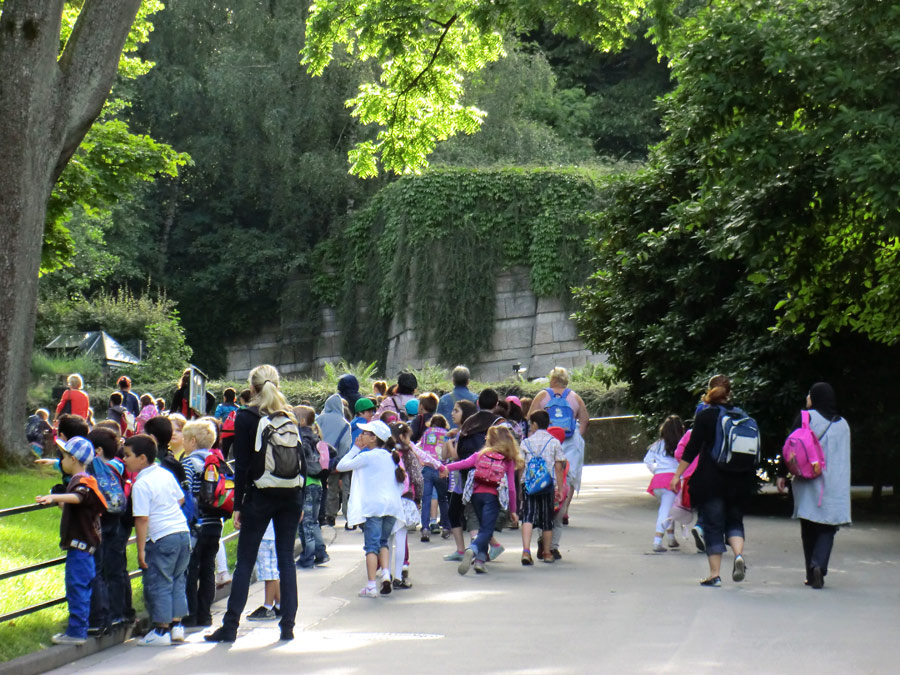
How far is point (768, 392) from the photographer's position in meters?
16.1

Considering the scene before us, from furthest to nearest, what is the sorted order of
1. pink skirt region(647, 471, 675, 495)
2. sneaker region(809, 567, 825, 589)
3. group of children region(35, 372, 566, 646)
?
pink skirt region(647, 471, 675, 495), sneaker region(809, 567, 825, 589), group of children region(35, 372, 566, 646)

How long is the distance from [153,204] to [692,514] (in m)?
37.1

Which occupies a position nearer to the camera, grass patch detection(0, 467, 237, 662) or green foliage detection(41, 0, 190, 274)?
grass patch detection(0, 467, 237, 662)

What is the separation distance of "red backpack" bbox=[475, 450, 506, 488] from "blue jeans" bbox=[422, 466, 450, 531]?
274 centimetres

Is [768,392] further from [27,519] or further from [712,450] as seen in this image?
[27,519]

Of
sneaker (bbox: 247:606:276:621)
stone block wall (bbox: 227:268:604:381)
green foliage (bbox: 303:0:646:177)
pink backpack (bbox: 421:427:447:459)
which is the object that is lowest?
sneaker (bbox: 247:606:276:621)

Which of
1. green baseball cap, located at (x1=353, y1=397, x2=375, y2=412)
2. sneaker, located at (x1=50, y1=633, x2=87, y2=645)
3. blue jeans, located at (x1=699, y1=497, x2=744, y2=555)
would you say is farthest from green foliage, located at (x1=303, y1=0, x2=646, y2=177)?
sneaker, located at (x1=50, y1=633, x2=87, y2=645)

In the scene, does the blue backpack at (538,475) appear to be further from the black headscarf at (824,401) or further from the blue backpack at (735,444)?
the black headscarf at (824,401)

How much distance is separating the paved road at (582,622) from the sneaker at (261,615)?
0.53 feet

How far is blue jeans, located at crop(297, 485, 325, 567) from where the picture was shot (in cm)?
1191

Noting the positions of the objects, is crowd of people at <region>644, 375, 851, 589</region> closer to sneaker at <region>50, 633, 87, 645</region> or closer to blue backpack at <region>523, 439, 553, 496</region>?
blue backpack at <region>523, 439, 553, 496</region>

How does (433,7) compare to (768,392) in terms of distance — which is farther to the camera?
(433,7)

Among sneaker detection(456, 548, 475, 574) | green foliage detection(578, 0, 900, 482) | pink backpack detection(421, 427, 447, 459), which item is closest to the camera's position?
sneaker detection(456, 548, 475, 574)

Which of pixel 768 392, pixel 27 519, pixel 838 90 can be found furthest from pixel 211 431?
pixel 768 392
